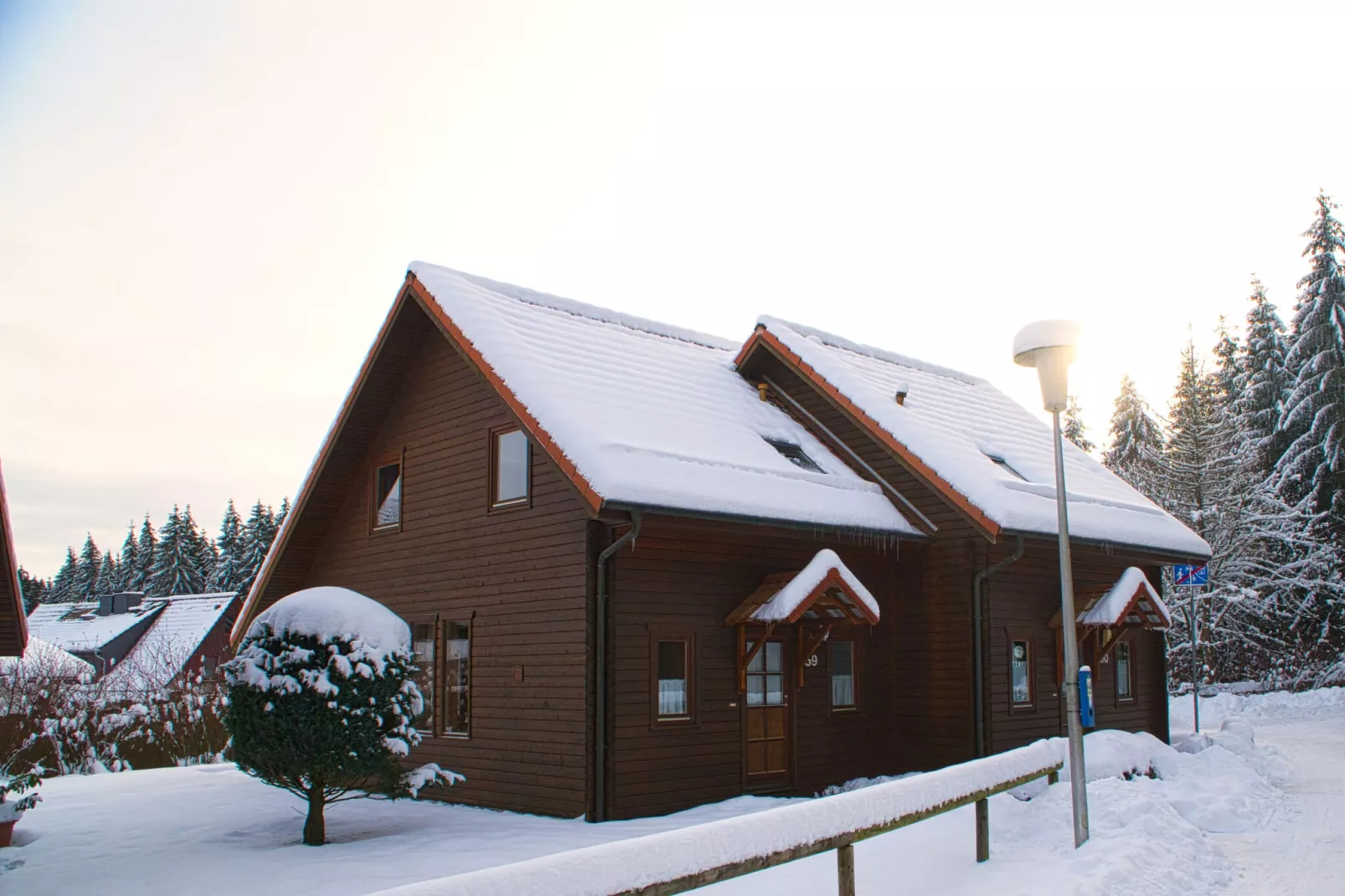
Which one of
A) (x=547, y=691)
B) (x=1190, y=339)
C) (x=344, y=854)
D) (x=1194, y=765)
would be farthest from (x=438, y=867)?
(x=1190, y=339)

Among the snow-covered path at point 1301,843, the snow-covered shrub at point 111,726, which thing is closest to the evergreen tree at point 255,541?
the snow-covered shrub at point 111,726

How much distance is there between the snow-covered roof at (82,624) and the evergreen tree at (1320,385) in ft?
158

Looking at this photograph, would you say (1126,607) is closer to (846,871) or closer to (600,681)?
(600,681)

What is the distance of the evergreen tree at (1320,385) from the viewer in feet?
110

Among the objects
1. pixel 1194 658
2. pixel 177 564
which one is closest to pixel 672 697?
pixel 1194 658

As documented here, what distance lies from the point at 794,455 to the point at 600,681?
5.32 m

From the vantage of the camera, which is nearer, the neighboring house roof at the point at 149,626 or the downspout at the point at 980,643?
the downspout at the point at 980,643

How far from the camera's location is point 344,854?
35.3 feet

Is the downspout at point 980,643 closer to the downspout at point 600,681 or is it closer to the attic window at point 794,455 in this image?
the attic window at point 794,455

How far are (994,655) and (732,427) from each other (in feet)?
15.9

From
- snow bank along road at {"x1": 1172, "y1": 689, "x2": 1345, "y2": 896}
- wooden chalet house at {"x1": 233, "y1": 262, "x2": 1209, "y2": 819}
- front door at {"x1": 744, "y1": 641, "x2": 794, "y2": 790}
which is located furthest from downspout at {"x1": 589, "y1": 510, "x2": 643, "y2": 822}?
snow bank along road at {"x1": 1172, "y1": 689, "x2": 1345, "y2": 896}

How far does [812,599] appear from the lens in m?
13.1

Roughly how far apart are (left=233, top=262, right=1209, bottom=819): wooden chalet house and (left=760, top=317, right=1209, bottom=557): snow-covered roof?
0.07 m

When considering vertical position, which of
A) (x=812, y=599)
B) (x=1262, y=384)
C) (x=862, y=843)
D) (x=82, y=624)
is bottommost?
(x=862, y=843)
